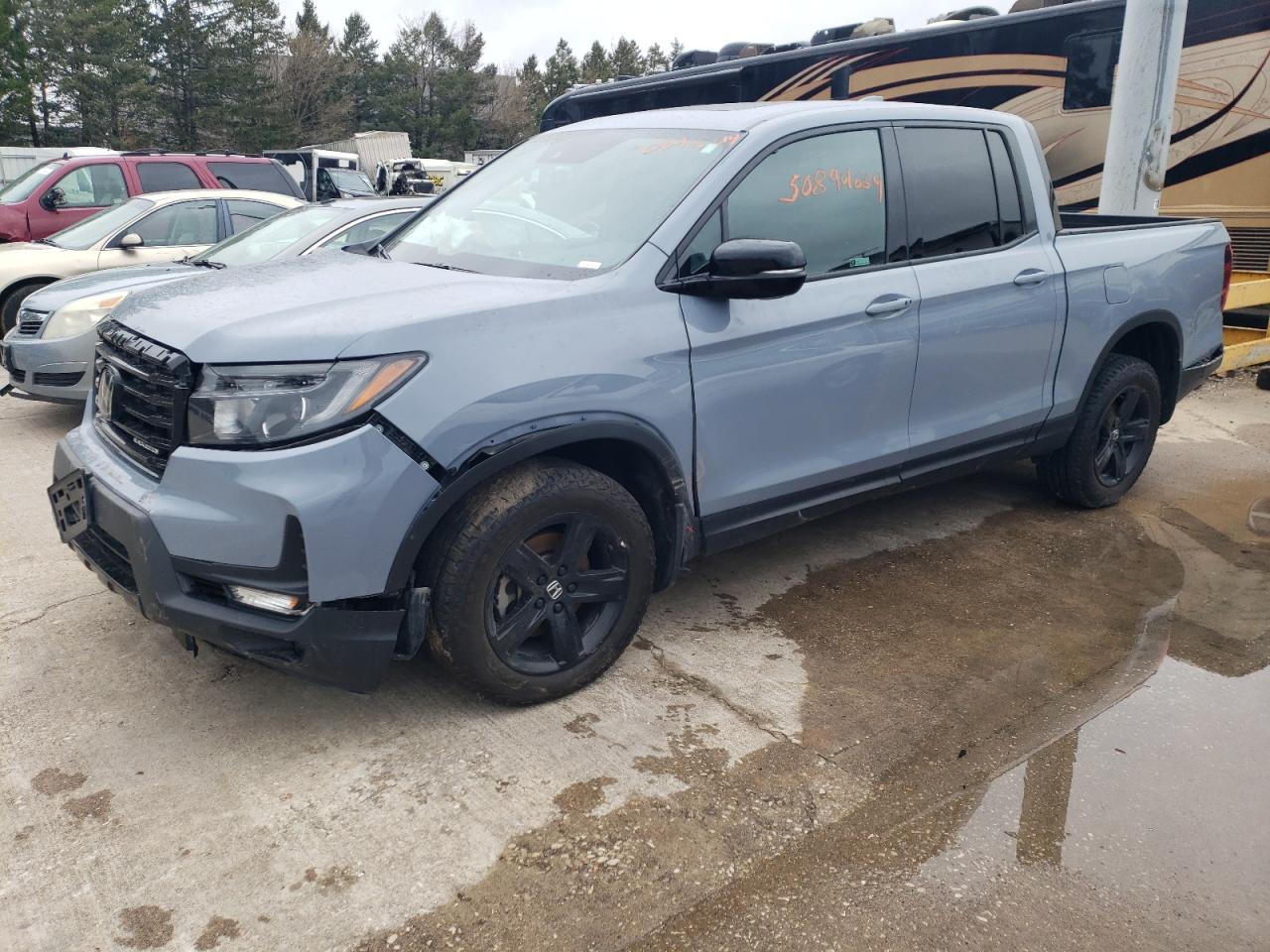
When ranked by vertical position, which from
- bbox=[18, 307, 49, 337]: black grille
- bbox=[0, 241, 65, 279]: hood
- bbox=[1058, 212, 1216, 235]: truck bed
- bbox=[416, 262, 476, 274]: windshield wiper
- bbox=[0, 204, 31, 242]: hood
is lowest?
bbox=[18, 307, 49, 337]: black grille

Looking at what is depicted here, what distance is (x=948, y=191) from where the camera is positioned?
417 cm

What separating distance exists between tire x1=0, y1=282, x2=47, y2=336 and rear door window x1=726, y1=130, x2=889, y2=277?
7208mm

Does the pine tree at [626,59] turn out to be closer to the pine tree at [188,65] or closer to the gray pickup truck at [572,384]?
the pine tree at [188,65]

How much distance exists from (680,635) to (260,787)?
5.11ft

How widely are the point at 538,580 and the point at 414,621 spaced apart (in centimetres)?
41

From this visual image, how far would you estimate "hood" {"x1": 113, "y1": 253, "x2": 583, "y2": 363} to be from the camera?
2.74 metres

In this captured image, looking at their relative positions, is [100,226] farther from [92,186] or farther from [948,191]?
[948,191]

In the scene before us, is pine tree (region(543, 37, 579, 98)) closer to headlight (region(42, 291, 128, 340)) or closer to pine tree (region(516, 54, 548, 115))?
pine tree (region(516, 54, 548, 115))

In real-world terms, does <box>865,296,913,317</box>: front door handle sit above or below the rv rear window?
below

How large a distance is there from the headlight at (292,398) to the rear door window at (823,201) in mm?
1354

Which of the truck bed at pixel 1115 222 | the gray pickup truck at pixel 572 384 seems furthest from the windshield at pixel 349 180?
the gray pickup truck at pixel 572 384

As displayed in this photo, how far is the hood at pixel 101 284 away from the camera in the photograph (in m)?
6.37

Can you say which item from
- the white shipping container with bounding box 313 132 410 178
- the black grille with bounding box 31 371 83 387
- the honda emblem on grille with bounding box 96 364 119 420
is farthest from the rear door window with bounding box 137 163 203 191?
the white shipping container with bounding box 313 132 410 178

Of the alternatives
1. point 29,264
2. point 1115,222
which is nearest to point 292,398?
point 1115,222
